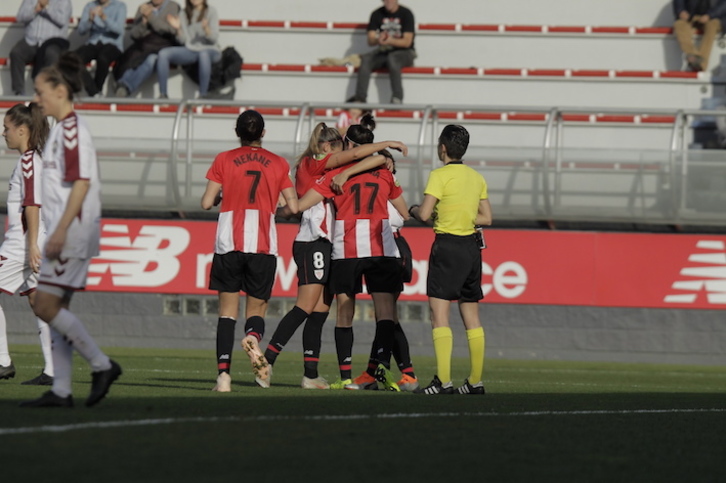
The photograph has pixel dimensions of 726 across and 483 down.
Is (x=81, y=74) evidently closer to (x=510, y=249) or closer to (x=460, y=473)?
(x=460, y=473)

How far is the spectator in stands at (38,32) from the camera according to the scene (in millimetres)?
19359

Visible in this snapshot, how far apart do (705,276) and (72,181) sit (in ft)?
35.0

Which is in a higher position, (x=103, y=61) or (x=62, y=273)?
(x=103, y=61)

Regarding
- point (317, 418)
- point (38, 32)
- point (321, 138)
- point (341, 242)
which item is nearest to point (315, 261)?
point (341, 242)

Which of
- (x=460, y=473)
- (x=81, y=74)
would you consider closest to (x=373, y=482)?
A: (x=460, y=473)

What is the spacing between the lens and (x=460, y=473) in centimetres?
514

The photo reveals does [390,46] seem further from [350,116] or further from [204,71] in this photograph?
[204,71]

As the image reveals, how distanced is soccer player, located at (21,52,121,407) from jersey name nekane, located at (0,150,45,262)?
2.01 m

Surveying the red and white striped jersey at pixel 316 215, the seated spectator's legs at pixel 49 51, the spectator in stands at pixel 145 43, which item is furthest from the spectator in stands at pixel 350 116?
the red and white striped jersey at pixel 316 215

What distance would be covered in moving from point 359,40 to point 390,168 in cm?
1143

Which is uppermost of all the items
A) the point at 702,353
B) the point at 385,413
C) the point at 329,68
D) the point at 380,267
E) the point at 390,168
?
the point at 329,68

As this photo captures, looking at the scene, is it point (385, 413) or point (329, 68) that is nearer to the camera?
point (385, 413)

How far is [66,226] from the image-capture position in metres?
6.43

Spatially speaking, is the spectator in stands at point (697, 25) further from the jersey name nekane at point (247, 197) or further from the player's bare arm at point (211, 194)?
the player's bare arm at point (211, 194)
